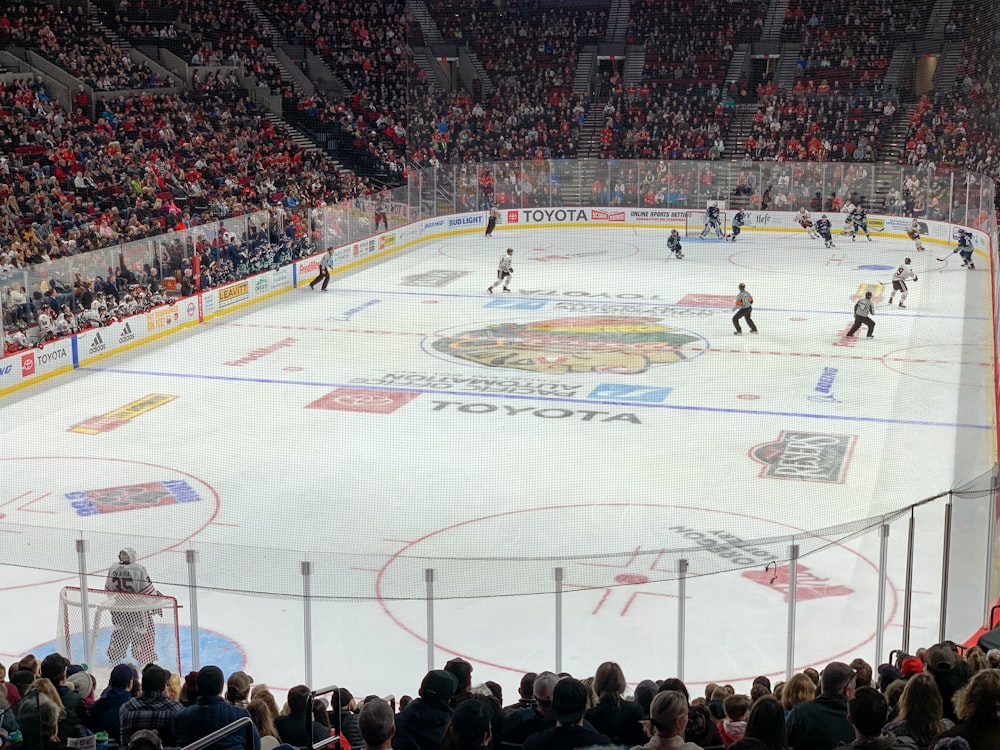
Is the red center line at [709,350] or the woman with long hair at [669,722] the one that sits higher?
the woman with long hair at [669,722]

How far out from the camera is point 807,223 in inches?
1409

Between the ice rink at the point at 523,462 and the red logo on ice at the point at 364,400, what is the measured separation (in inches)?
3.0

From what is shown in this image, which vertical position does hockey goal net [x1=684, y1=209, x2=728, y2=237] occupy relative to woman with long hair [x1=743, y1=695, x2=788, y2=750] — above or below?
above

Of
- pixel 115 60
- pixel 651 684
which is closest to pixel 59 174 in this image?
pixel 115 60

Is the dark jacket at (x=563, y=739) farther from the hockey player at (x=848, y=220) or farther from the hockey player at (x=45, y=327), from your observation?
the hockey player at (x=848, y=220)

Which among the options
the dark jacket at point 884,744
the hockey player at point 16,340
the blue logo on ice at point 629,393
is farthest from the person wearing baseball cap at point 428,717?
the hockey player at point 16,340

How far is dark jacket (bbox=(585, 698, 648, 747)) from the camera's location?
530 cm

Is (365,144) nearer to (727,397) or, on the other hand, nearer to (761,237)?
(761,237)

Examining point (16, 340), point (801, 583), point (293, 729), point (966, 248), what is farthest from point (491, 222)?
point (293, 729)

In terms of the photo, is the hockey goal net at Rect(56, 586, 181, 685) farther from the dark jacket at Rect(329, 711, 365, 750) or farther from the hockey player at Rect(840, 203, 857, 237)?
the hockey player at Rect(840, 203, 857, 237)

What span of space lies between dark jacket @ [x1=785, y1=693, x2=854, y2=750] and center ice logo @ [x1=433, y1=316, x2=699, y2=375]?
15.3m

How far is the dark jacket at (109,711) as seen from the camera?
594 cm

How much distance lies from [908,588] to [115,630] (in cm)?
555

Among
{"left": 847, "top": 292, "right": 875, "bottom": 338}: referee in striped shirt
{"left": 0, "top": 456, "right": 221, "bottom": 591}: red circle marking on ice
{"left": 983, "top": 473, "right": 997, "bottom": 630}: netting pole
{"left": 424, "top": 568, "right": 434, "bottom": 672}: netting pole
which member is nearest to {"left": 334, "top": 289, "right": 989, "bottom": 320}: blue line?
{"left": 847, "top": 292, "right": 875, "bottom": 338}: referee in striped shirt
